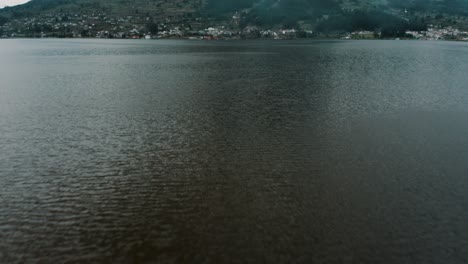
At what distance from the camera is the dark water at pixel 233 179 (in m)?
23.7

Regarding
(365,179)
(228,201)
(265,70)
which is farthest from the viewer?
(265,70)

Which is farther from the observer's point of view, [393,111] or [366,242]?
[393,111]

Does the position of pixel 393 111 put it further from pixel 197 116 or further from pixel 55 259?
pixel 55 259

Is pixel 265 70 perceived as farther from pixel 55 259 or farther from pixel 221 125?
pixel 55 259

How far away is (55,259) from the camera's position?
22.1 metres

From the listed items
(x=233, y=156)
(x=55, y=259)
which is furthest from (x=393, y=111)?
(x=55, y=259)

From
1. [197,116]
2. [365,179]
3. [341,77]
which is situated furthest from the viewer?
[341,77]

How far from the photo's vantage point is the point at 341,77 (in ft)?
311

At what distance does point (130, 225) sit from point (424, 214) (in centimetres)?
2059

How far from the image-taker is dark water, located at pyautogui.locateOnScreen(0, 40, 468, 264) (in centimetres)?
2366

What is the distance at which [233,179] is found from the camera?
33562 millimetres

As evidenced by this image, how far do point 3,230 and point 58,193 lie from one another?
5754 mm

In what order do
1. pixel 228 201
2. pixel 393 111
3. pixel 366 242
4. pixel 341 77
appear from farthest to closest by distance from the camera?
pixel 341 77 → pixel 393 111 → pixel 228 201 → pixel 366 242

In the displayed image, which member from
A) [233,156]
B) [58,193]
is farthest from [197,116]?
[58,193]
